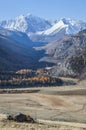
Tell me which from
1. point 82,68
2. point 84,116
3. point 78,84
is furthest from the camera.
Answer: point 82,68

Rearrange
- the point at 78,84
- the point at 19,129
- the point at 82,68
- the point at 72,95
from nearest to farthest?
the point at 19,129 → the point at 72,95 → the point at 78,84 → the point at 82,68

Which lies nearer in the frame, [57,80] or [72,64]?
[57,80]

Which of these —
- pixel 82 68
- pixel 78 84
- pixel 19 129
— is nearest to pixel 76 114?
pixel 19 129

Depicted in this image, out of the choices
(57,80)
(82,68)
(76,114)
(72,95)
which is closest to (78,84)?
(57,80)

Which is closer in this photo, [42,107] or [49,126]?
[49,126]

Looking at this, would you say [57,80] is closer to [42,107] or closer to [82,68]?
[82,68]

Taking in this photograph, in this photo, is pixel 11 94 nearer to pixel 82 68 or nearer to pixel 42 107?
pixel 42 107
